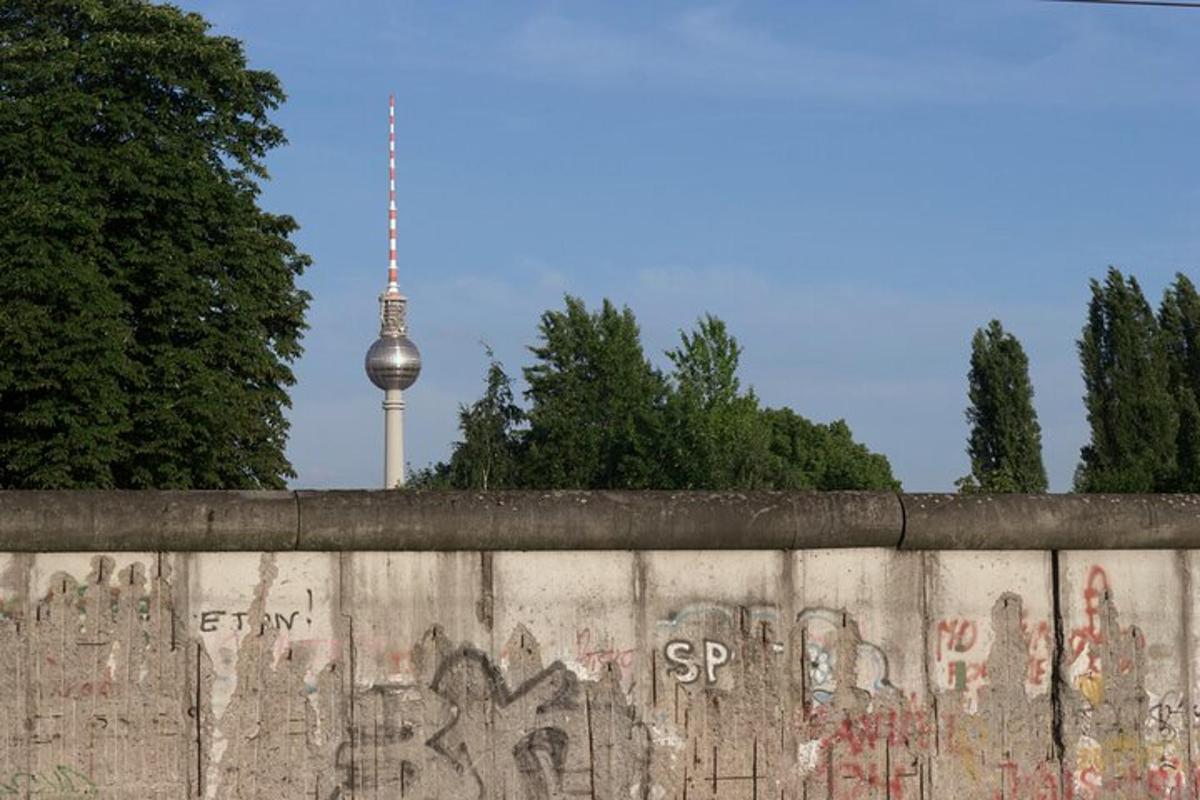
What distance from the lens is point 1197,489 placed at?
54.1 meters

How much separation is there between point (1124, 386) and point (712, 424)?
1421cm

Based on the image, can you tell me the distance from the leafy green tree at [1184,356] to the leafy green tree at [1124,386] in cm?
41

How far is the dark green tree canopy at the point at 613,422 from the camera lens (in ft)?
223

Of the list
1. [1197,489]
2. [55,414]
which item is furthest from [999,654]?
[1197,489]

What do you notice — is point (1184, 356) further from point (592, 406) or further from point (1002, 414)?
point (592, 406)

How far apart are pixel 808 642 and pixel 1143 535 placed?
1.83 metres

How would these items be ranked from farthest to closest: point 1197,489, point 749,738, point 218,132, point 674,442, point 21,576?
point 674,442, point 1197,489, point 218,132, point 749,738, point 21,576

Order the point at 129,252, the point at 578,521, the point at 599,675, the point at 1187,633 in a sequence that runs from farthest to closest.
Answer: the point at 129,252
the point at 1187,633
the point at 599,675
the point at 578,521

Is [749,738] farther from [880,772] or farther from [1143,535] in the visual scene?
[1143,535]

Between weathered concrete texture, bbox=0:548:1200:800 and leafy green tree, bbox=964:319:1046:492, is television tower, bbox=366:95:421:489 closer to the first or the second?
leafy green tree, bbox=964:319:1046:492

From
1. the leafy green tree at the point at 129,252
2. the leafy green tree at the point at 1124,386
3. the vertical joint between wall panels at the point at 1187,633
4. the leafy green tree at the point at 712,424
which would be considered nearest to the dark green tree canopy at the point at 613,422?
the leafy green tree at the point at 712,424

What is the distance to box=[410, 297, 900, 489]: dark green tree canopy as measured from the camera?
67.9 m

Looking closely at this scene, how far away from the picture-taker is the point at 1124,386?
63375mm

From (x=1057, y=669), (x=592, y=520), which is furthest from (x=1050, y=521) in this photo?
(x=592, y=520)
